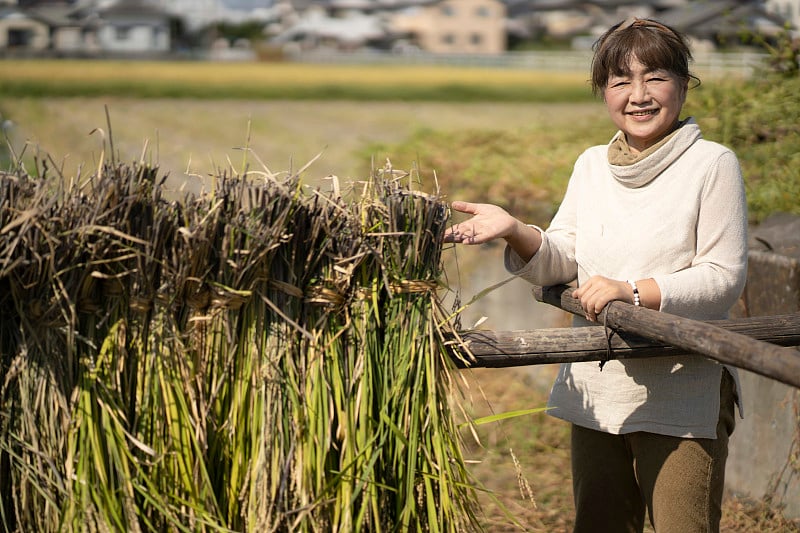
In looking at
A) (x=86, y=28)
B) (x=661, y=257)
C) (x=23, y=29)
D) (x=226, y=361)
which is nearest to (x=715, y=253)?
(x=661, y=257)

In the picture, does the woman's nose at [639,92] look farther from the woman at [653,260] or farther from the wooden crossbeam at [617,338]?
the wooden crossbeam at [617,338]

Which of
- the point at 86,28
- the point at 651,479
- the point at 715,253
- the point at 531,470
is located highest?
the point at 86,28

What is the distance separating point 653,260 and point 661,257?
22 mm

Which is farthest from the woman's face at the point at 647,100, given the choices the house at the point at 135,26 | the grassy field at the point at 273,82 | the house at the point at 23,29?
the house at the point at 135,26

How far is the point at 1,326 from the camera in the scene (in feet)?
6.51

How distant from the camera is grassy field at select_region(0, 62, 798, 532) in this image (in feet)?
14.6

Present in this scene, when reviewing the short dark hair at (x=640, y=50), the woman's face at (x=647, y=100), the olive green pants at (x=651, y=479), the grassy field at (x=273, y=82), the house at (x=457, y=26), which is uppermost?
the house at (x=457, y=26)

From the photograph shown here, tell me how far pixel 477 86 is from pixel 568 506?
1821 inches

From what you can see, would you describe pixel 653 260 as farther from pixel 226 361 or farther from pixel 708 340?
pixel 226 361

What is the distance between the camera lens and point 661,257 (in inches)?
92.3

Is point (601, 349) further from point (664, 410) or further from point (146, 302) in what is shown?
point (146, 302)

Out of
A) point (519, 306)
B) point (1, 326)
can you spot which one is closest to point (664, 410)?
point (1, 326)

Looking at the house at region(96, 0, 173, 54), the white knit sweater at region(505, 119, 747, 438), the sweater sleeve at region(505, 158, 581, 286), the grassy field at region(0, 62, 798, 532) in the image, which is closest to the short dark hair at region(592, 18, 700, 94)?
the white knit sweater at region(505, 119, 747, 438)

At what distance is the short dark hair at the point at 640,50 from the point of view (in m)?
2.34
